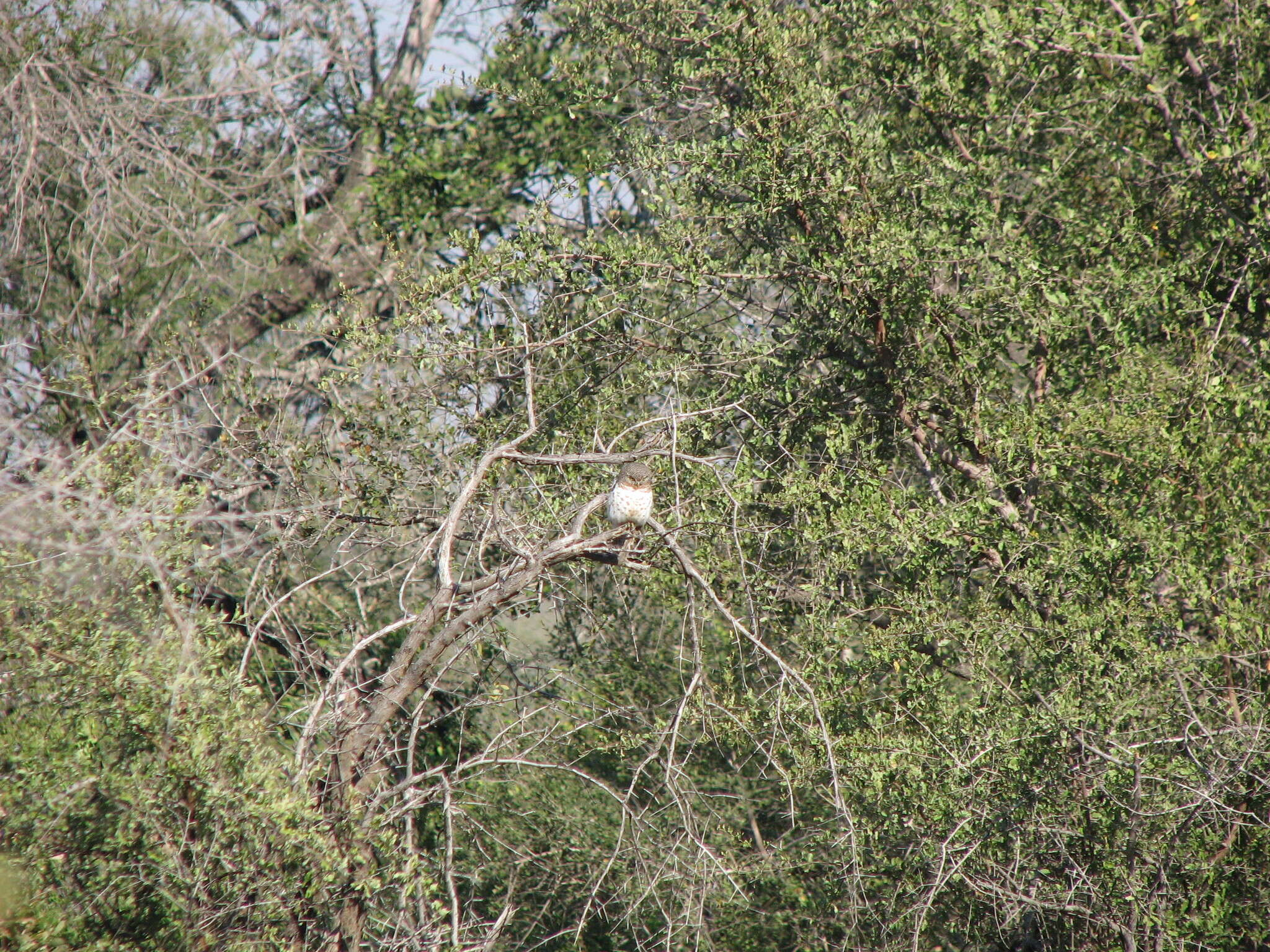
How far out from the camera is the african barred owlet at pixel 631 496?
4887 mm

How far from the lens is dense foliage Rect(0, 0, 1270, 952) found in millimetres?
4922

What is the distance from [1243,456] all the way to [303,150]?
26.4ft

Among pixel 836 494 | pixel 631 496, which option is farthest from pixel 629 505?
pixel 836 494

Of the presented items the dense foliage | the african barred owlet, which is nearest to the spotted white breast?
the african barred owlet

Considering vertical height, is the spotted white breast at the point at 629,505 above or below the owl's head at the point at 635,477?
below

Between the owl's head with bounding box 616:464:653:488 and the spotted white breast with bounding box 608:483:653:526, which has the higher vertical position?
the owl's head with bounding box 616:464:653:488

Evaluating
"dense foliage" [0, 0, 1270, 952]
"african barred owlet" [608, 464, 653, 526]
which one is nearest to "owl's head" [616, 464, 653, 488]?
"african barred owlet" [608, 464, 653, 526]

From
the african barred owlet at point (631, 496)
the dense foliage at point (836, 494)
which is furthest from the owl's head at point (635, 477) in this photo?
the dense foliage at point (836, 494)

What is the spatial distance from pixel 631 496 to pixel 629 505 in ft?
0.15

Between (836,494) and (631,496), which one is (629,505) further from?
(836,494)

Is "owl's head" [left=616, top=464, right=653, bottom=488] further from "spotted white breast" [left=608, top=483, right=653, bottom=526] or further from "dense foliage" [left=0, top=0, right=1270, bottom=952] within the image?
"dense foliage" [left=0, top=0, right=1270, bottom=952]

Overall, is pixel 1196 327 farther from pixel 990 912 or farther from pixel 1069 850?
pixel 990 912

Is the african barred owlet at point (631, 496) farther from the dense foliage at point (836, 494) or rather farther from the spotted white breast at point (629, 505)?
the dense foliage at point (836, 494)

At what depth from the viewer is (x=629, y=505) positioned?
4895 millimetres
